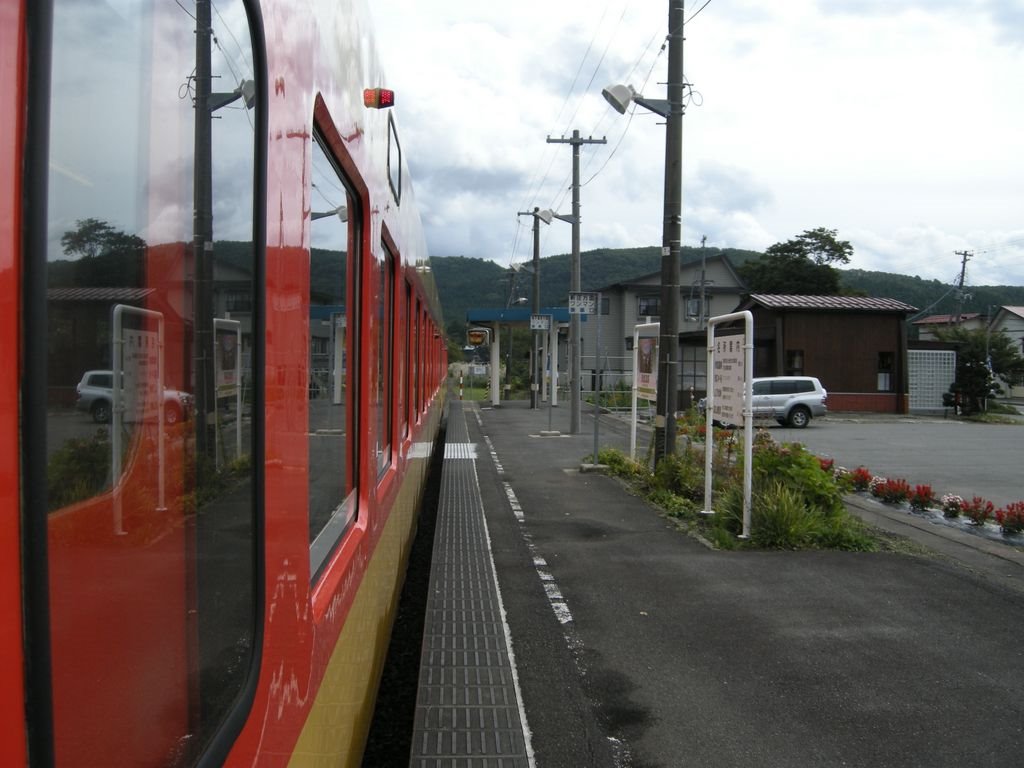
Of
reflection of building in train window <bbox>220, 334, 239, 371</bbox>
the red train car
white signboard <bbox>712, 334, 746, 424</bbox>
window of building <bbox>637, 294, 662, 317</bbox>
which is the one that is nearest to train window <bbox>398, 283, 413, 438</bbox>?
the red train car

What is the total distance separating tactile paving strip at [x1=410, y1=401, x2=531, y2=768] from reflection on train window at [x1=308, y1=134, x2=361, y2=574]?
119 cm

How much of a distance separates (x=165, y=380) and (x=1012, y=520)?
846cm

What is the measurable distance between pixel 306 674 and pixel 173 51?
1.18m

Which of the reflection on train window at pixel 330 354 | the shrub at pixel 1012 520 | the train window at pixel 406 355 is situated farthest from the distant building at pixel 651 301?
the reflection on train window at pixel 330 354

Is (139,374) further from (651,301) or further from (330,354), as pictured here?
(651,301)

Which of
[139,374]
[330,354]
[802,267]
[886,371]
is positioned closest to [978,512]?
[330,354]

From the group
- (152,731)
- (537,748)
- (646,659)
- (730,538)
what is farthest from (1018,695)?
(152,731)

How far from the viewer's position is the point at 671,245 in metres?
10.2

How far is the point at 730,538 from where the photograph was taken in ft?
Answer: 23.6

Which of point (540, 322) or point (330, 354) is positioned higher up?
point (540, 322)

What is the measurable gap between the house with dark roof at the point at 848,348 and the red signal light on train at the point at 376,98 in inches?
1198

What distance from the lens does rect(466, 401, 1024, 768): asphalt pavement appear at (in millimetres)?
3619

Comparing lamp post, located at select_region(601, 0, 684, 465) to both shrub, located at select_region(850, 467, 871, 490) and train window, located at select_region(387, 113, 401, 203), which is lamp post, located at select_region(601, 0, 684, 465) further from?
train window, located at select_region(387, 113, 401, 203)

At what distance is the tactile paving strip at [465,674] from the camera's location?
312 cm
